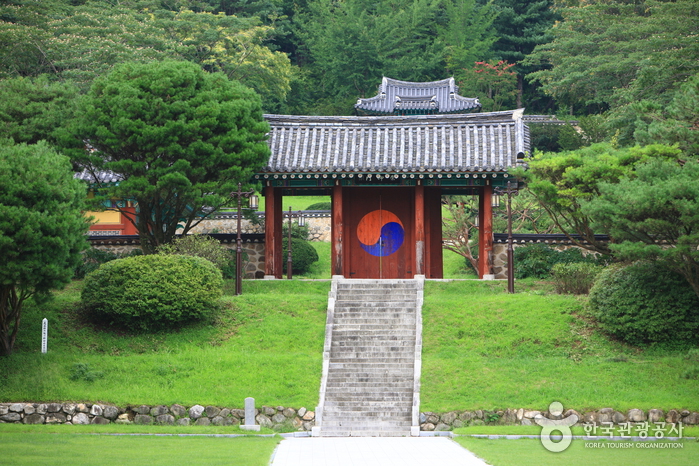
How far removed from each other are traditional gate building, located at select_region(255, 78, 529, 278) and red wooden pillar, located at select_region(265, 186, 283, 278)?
33mm

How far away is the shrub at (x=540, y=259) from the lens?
26.1 m

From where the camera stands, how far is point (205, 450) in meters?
14.1

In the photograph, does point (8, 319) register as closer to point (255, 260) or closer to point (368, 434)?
point (368, 434)

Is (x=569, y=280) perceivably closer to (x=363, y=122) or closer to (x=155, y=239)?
(x=363, y=122)

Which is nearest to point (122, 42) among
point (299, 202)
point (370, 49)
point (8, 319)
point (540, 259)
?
point (299, 202)

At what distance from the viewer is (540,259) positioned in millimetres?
26234

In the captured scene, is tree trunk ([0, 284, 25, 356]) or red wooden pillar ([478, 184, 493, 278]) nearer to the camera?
tree trunk ([0, 284, 25, 356])

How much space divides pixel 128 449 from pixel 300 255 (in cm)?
1979

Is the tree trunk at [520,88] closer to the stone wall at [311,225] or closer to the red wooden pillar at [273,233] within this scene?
the stone wall at [311,225]

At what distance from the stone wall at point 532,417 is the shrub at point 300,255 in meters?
16.1

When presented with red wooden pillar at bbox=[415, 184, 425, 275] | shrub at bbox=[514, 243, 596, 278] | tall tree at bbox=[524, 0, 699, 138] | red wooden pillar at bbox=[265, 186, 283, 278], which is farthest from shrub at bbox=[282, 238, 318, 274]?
tall tree at bbox=[524, 0, 699, 138]

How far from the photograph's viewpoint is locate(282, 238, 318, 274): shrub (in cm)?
3322

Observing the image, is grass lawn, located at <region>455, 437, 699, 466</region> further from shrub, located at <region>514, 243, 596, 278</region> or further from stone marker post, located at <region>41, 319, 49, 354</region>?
shrub, located at <region>514, 243, 596, 278</region>

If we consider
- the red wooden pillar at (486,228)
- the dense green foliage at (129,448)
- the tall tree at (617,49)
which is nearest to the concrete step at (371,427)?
the dense green foliage at (129,448)
